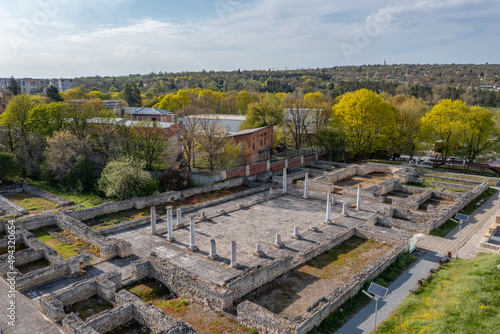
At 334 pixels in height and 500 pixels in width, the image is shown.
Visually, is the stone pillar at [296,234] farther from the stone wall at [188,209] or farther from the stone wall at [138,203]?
the stone wall at [138,203]

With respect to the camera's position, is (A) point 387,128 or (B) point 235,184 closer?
(B) point 235,184

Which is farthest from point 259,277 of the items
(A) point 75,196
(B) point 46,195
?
(B) point 46,195

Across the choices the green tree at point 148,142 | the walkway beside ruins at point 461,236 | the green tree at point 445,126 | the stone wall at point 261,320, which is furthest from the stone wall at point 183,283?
the green tree at point 445,126

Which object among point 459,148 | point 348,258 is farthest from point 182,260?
point 459,148

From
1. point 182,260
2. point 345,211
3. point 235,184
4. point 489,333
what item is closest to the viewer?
point 489,333

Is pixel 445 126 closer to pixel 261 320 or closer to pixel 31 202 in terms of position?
pixel 261 320

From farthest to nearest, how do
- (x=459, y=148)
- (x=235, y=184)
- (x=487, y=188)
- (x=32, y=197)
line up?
(x=459, y=148) → (x=235, y=184) → (x=487, y=188) → (x=32, y=197)

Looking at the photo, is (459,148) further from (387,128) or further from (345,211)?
(345,211)

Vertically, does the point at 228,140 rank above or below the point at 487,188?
above
